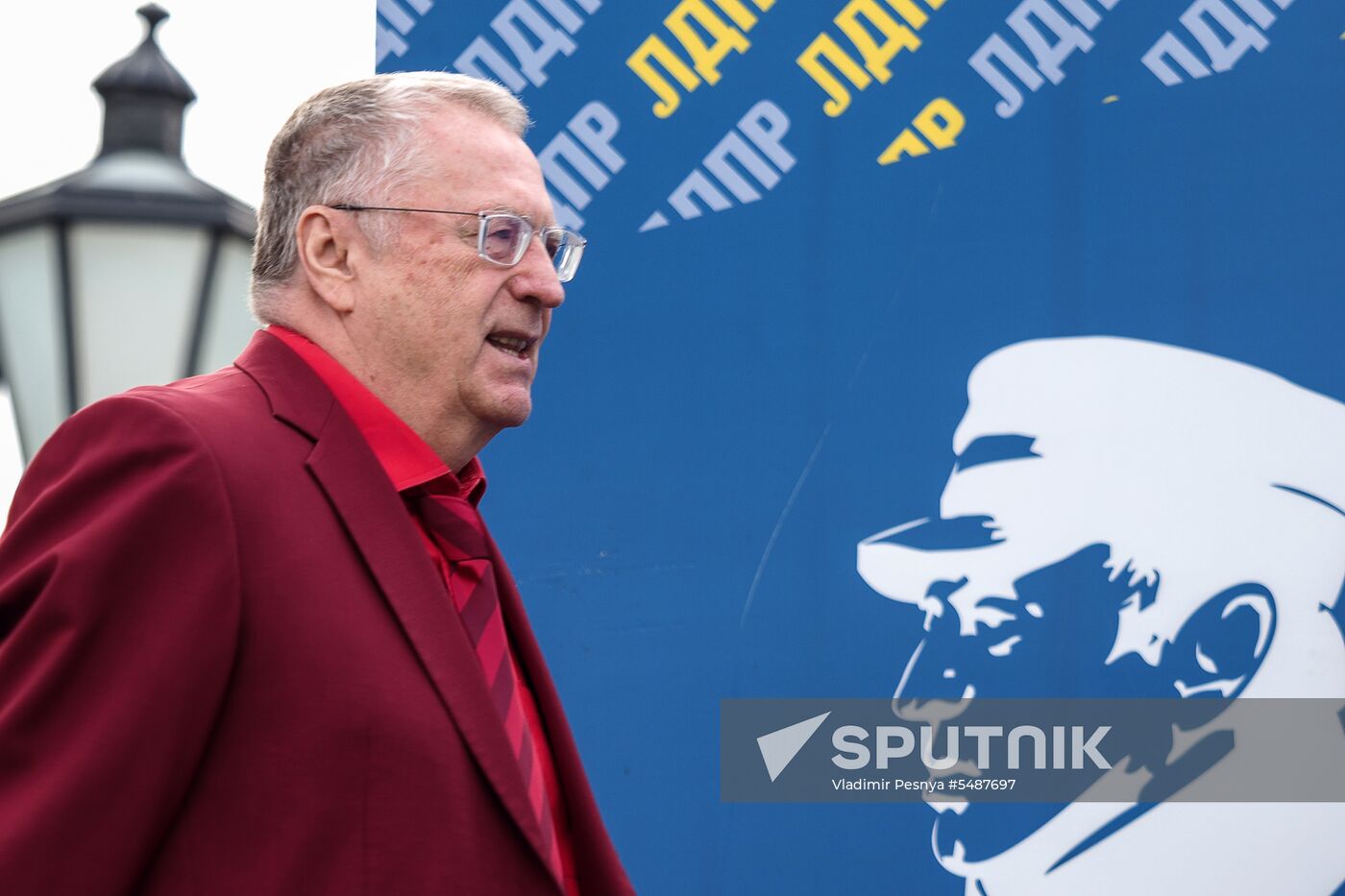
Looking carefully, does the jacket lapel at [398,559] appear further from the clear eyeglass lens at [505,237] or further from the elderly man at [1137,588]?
the elderly man at [1137,588]

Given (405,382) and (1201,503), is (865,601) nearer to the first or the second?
(1201,503)

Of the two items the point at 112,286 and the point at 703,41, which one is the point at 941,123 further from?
the point at 112,286

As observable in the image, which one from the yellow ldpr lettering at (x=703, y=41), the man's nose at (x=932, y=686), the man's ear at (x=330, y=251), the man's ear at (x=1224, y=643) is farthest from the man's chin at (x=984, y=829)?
the man's ear at (x=330, y=251)

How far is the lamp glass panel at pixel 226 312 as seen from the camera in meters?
1.97

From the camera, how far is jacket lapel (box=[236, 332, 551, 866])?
39.7 inches

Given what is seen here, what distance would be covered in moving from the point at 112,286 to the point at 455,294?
35.5 inches

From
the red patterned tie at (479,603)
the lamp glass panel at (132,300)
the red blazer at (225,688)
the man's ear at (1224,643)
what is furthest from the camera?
the man's ear at (1224,643)

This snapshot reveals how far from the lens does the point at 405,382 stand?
122 centimetres

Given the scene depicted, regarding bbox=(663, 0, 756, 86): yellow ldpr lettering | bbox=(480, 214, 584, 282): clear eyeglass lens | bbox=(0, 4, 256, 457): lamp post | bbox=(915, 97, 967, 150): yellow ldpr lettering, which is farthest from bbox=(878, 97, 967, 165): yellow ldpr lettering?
bbox=(480, 214, 584, 282): clear eyeglass lens

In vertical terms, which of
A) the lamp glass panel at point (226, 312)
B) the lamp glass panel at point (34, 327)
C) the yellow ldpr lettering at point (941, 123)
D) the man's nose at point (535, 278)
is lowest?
the lamp glass panel at point (34, 327)

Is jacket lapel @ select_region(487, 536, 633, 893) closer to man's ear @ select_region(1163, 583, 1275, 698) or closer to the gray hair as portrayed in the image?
the gray hair

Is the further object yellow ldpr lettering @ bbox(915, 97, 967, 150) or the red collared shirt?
yellow ldpr lettering @ bbox(915, 97, 967, 150)

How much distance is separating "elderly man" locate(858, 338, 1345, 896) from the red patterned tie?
3.51ft

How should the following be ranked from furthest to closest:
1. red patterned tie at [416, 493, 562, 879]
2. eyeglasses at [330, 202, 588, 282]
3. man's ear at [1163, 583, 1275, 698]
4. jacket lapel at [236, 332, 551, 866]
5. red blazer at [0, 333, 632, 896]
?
man's ear at [1163, 583, 1275, 698] < eyeglasses at [330, 202, 588, 282] < red patterned tie at [416, 493, 562, 879] < jacket lapel at [236, 332, 551, 866] < red blazer at [0, 333, 632, 896]
